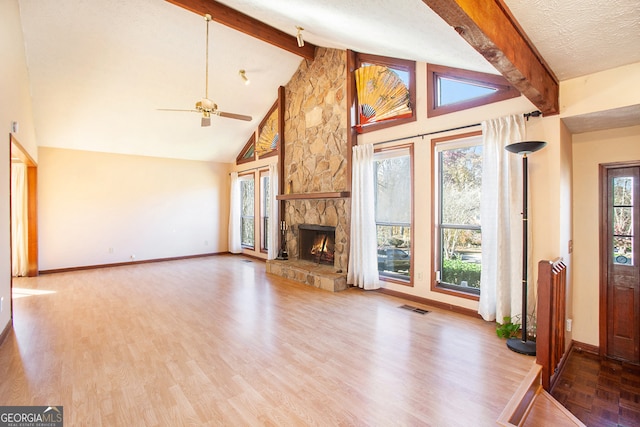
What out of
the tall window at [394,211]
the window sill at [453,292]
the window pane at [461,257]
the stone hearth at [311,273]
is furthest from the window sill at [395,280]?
the stone hearth at [311,273]

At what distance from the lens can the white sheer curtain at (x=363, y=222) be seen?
482cm

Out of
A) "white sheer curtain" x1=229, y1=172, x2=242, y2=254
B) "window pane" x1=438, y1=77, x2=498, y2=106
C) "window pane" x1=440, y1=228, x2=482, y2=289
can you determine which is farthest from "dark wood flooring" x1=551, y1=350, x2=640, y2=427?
"white sheer curtain" x1=229, y1=172, x2=242, y2=254

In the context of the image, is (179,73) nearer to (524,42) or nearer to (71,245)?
(71,245)

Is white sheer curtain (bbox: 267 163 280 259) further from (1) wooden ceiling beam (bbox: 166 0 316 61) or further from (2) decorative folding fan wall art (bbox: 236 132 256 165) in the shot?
(1) wooden ceiling beam (bbox: 166 0 316 61)

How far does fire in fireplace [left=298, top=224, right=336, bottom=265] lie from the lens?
5.81 m

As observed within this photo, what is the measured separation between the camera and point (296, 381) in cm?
238

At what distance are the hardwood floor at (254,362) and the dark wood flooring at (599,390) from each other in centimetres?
49

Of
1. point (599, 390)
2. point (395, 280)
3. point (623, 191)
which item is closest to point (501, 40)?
point (623, 191)

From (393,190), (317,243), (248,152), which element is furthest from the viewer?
(248,152)

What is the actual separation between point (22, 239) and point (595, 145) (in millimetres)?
9613

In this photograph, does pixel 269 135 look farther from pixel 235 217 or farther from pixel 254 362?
pixel 254 362

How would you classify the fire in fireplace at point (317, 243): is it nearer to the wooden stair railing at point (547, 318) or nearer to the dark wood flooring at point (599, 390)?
the wooden stair railing at point (547, 318)

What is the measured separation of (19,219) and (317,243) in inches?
237

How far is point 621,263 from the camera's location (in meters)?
3.25
